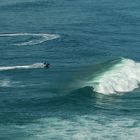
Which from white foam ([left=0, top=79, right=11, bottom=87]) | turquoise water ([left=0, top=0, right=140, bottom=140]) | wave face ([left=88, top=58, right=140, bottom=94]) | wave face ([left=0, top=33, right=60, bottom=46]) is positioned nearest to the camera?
turquoise water ([left=0, top=0, right=140, bottom=140])

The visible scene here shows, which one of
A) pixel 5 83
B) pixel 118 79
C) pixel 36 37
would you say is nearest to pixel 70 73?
pixel 118 79

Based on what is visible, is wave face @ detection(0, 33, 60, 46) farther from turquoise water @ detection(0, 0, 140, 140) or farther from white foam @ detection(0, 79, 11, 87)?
white foam @ detection(0, 79, 11, 87)

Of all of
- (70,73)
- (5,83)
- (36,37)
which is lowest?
(70,73)

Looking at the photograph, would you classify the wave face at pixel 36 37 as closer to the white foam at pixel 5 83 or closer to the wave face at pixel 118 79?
the wave face at pixel 118 79

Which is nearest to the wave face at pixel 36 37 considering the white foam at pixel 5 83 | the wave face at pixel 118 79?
the wave face at pixel 118 79

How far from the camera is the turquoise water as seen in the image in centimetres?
7481

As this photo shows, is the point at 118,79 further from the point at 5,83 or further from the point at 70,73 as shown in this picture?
the point at 5,83

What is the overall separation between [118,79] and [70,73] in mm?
9000

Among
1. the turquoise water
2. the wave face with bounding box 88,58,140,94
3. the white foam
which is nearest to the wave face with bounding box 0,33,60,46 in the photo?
the turquoise water

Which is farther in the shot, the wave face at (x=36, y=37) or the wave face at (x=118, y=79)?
the wave face at (x=36, y=37)

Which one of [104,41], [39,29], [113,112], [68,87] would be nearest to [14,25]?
[39,29]

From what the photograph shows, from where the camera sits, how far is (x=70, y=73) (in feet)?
324

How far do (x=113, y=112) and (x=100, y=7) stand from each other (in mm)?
80466

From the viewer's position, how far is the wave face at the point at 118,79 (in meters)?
89.6
